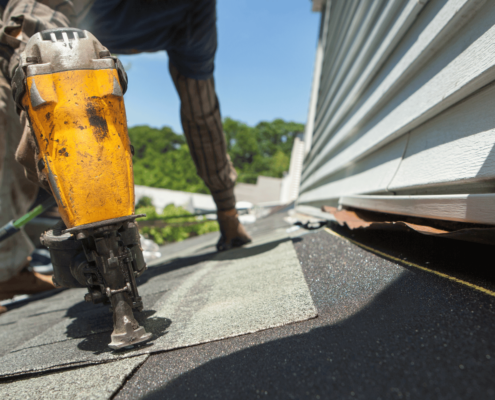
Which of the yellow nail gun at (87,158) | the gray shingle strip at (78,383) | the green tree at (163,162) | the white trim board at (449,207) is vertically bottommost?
the gray shingle strip at (78,383)

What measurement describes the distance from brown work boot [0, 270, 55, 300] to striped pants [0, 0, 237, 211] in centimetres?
130

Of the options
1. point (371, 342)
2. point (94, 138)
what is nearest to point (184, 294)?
point (94, 138)

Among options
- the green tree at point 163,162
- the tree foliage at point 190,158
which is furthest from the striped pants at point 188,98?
the tree foliage at point 190,158

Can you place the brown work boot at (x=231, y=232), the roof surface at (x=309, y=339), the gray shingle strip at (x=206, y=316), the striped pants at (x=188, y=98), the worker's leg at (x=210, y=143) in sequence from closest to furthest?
the roof surface at (x=309, y=339), the gray shingle strip at (x=206, y=316), the striped pants at (x=188, y=98), the worker's leg at (x=210, y=143), the brown work boot at (x=231, y=232)

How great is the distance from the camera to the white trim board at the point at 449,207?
2.35 feet

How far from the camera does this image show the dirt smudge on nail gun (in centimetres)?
85

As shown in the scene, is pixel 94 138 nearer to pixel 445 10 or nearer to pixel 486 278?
pixel 486 278

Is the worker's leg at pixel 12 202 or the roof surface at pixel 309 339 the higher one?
the worker's leg at pixel 12 202

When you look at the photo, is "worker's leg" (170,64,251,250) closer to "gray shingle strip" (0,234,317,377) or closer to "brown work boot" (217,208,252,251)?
"brown work boot" (217,208,252,251)

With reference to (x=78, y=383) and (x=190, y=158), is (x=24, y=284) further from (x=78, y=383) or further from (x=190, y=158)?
(x=190, y=158)

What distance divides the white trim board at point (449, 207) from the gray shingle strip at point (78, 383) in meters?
0.86

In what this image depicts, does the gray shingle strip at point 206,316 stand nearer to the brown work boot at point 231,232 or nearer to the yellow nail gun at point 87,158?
the yellow nail gun at point 87,158

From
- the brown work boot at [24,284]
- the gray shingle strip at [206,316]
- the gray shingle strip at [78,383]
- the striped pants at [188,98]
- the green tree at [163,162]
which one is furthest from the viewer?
the green tree at [163,162]

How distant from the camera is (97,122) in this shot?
86 cm
